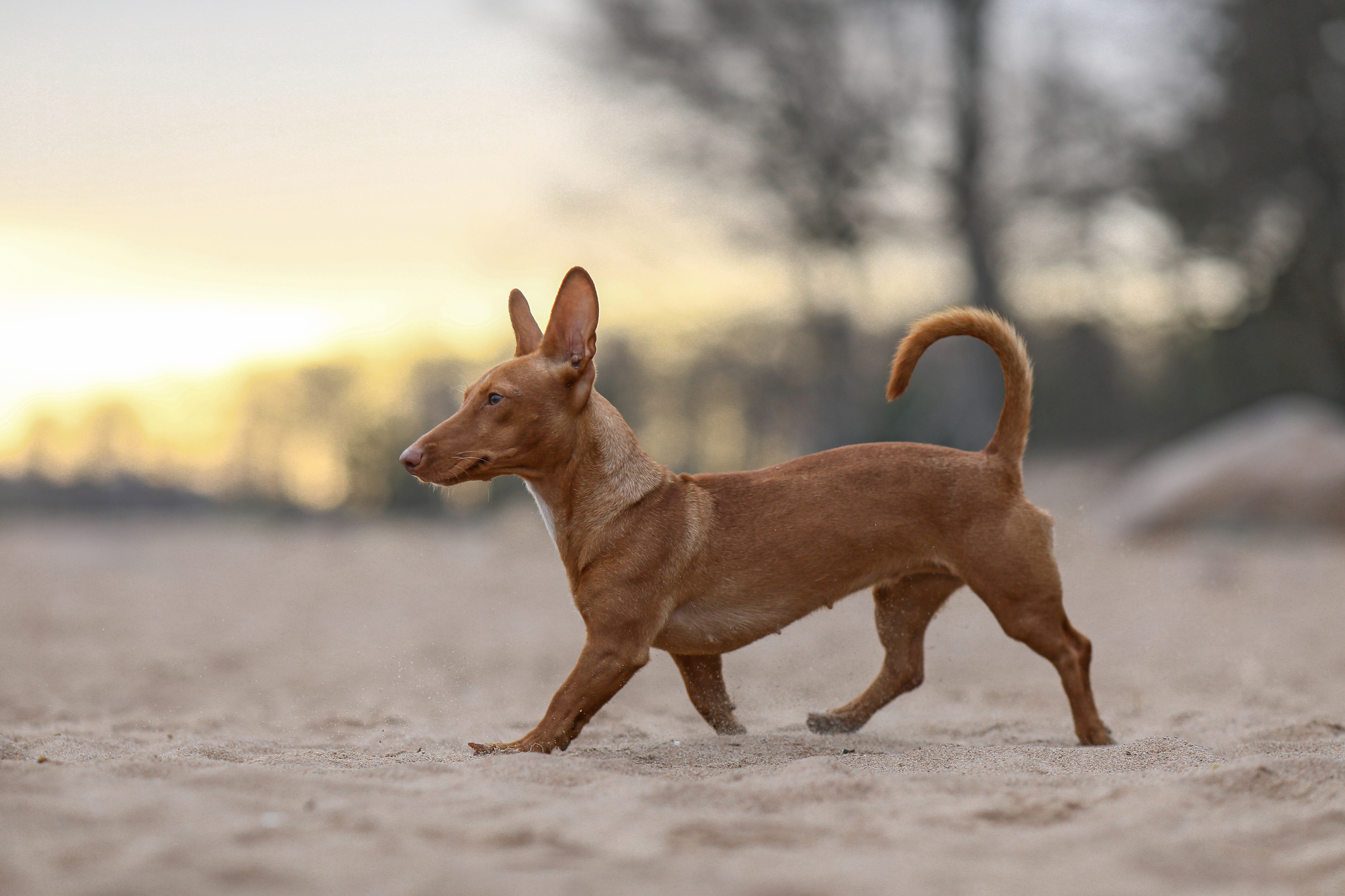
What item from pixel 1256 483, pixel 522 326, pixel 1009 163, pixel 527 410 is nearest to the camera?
pixel 527 410

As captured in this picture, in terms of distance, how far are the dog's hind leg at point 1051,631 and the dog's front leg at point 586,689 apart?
1.31m

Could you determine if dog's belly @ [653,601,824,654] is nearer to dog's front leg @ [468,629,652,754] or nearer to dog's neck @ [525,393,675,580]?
dog's front leg @ [468,629,652,754]

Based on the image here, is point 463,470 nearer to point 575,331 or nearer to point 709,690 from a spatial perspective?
point 575,331

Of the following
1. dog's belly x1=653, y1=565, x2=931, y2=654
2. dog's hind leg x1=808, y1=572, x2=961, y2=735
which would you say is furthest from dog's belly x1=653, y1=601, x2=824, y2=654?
dog's hind leg x1=808, y1=572, x2=961, y2=735

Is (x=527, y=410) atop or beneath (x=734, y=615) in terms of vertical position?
atop

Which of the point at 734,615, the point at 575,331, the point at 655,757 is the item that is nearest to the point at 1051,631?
the point at 734,615

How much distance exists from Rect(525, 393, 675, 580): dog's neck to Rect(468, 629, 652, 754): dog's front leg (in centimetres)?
33

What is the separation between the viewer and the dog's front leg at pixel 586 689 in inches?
146

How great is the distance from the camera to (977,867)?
231cm

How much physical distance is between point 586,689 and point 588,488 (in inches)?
28.1

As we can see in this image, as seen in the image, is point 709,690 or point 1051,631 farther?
point 709,690

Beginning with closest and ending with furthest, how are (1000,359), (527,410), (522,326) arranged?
(527,410) → (1000,359) → (522,326)

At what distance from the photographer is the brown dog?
3842 mm

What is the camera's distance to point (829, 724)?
4.57m
